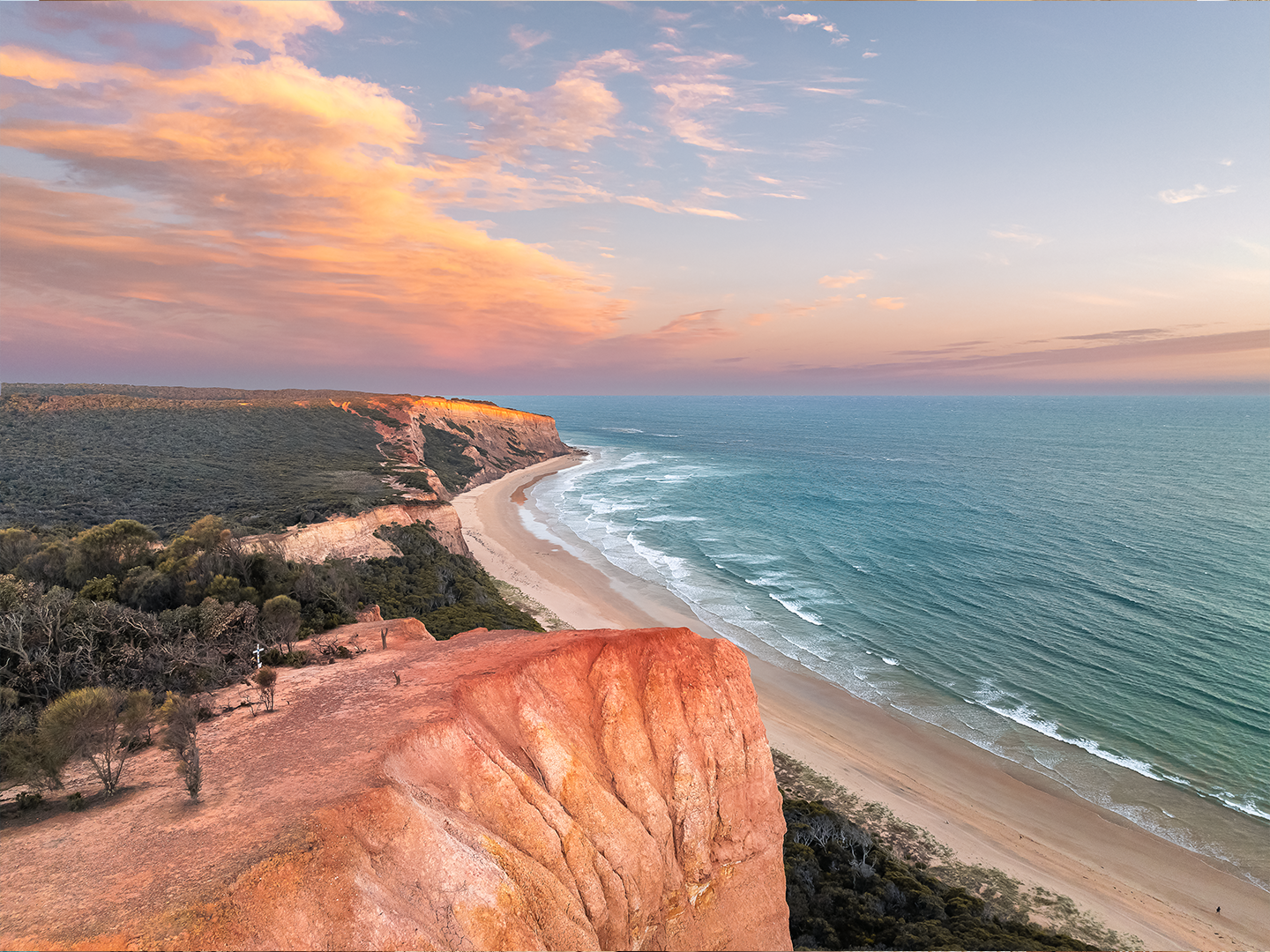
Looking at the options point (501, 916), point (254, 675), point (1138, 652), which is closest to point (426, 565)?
point (254, 675)

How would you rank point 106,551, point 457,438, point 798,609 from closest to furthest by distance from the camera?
point 106,551 < point 798,609 < point 457,438

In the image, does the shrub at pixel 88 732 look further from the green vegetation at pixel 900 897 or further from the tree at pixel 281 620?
the green vegetation at pixel 900 897

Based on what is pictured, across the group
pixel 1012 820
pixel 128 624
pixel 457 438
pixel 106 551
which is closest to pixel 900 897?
pixel 1012 820

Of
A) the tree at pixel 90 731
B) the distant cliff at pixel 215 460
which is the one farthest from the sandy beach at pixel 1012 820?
the tree at pixel 90 731

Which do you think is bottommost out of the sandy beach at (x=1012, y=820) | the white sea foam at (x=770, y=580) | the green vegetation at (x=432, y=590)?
the sandy beach at (x=1012, y=820)

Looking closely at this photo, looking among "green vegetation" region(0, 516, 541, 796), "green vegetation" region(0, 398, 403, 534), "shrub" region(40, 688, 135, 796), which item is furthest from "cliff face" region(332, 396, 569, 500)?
"shrub" region(40, 688, 135, 796)

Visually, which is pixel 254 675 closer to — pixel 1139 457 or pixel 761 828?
pixel 761 828

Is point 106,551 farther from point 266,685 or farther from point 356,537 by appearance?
point 266,685

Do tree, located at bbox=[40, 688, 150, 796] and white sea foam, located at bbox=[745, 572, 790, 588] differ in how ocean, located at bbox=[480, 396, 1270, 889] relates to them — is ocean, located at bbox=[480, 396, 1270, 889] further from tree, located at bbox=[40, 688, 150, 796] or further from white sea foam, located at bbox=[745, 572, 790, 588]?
tree, located at bbox=[40, 688, 150, 796]
